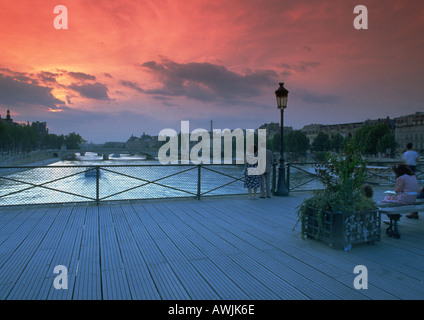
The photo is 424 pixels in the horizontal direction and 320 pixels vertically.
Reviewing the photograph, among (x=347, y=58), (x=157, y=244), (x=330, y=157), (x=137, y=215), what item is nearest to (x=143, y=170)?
(x=137, y=215)

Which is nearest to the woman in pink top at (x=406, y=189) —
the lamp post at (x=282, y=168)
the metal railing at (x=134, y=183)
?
the metal railing at (x=134, y=183)

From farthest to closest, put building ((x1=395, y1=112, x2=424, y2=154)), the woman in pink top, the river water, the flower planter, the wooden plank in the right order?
building ((x1=395, y1=112, x2=424, y2=154))
the river water
the woman in pink top
the flower planter
the wooden plank

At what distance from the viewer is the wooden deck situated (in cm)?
314

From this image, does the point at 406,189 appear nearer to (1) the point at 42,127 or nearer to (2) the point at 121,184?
(2) the point at 121,184

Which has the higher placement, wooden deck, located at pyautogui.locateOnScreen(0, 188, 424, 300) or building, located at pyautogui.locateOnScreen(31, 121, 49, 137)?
building, located at pyautogui.locateOnScreen(31, 121, 49, 137)

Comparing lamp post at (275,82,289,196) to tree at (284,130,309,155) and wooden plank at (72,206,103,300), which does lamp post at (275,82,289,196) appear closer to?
wooden plank at (72,206,103,300)

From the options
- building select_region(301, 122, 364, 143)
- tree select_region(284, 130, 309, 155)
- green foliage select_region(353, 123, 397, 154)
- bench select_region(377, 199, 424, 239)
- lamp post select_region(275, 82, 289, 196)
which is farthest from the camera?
building select_region(301, 122, 364, 143)

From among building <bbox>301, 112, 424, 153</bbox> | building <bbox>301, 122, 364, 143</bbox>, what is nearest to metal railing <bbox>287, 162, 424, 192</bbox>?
building <bbox>301, 112, 424, 153</bbox>

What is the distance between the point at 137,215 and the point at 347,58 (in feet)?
41.1

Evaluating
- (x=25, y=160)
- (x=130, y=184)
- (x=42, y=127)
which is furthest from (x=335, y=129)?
(x=42, y=127)

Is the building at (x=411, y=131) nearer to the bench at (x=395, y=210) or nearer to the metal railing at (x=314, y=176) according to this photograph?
the metal railing at (x=314, y=176)

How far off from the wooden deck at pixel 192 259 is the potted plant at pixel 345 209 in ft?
0.68

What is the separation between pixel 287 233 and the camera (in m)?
5.44

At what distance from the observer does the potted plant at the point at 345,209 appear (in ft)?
14.8
